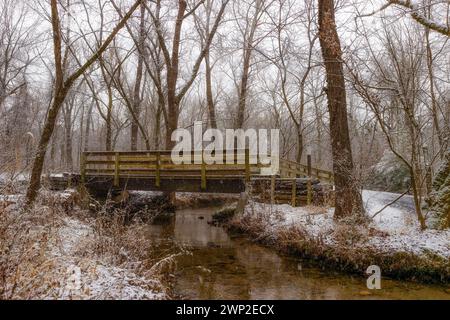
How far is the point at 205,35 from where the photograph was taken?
62.4ft

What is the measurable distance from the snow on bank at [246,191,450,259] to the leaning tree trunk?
1.95 feet

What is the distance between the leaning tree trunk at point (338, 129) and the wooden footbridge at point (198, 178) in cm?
281

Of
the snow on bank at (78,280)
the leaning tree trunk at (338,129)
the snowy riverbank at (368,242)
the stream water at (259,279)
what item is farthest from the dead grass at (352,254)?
the snow on bank at (78,280)

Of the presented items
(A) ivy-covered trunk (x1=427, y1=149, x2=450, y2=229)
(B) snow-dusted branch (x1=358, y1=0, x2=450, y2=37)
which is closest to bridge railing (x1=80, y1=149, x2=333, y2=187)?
(A) ivy-covered trunk (x1=427, y1=149, x2=450, y2=229)

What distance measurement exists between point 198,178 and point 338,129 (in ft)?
18.4

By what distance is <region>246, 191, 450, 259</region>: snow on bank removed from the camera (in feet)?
25.8

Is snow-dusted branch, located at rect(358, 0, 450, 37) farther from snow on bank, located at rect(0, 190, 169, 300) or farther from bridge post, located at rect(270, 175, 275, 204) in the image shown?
snow on bank, located at rect(0, 190, 169, 300)

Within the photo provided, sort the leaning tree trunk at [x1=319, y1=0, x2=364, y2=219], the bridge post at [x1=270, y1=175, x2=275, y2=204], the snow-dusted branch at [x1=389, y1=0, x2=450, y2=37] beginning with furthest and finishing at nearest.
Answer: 1. the bridge post at [x1=270, y1=175, x2=275, y2=204]
2. the leaning tree trunk at [x1=319, y1=0, x2=364, y2=219]
3. the snow-dusted branch at [x1=389, y1=0, x2=450, y2=37]

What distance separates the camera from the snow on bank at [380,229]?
309 inches

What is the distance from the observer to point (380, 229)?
883cm

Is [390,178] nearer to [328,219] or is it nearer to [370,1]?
[328,219]
